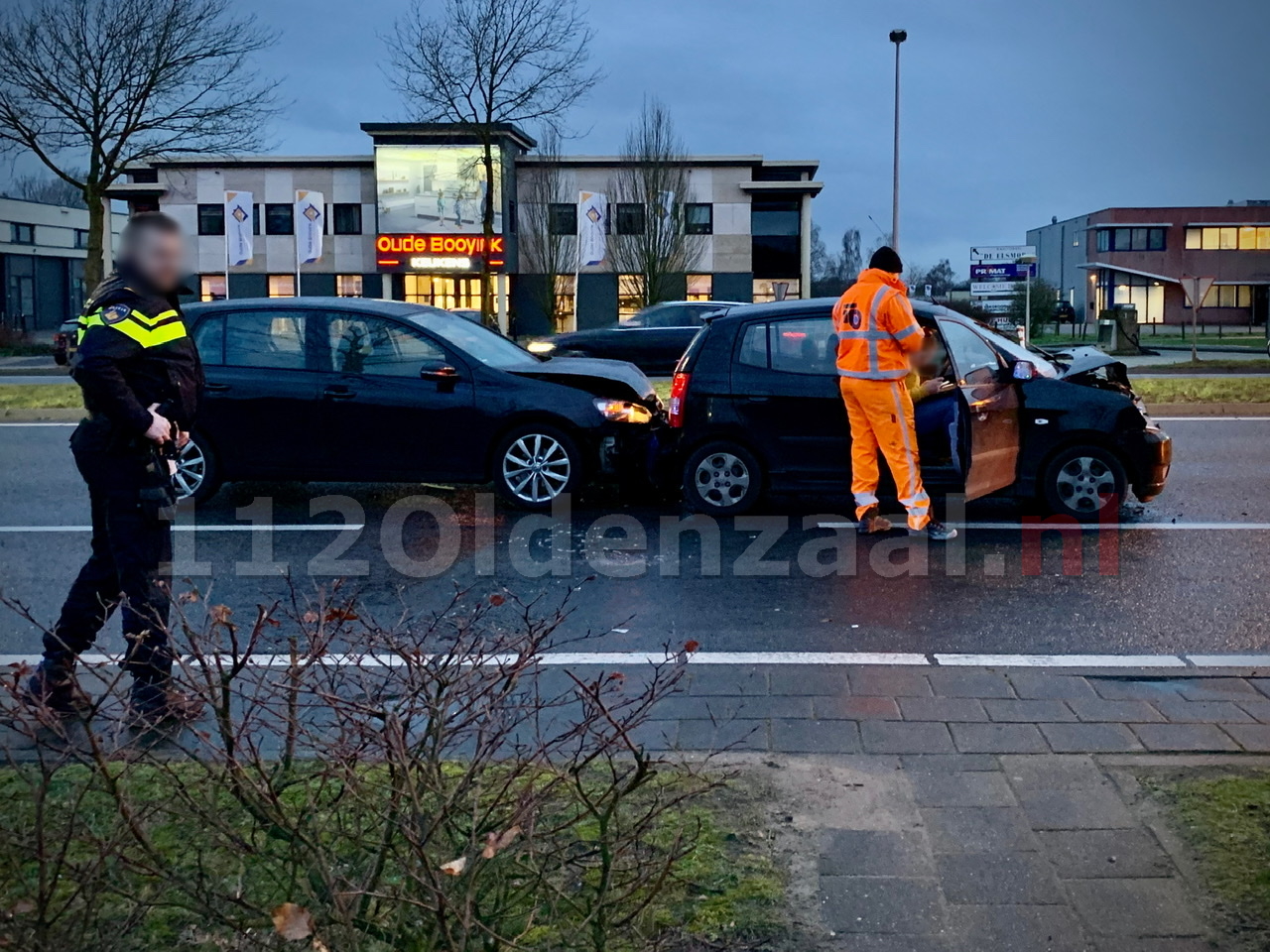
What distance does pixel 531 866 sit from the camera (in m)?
3.19

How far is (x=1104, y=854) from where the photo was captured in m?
4.00

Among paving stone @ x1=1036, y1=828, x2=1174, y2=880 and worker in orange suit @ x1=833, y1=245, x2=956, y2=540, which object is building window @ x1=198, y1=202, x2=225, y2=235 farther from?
paving stone @ x1=1036, y1=828, x2=1174, y2=880

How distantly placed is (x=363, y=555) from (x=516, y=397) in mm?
2054

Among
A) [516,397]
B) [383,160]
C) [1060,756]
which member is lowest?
→ [1060,756]

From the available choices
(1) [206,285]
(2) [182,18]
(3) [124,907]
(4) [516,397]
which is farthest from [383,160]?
(3) [124,907]

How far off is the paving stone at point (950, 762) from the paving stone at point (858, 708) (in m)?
0.48

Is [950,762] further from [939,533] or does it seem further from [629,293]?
[629,293]

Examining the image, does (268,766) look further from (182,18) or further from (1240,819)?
(182,18)

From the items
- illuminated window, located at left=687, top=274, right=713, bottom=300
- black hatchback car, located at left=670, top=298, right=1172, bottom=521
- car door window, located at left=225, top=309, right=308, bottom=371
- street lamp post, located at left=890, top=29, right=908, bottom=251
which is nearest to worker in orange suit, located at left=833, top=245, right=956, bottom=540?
black hatchback car, located at left=670, top=298, right=1172, bottom=521

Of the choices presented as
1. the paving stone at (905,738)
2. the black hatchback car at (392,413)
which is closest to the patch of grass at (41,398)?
the black hatchback car at (392,413)

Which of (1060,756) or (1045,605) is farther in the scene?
(1045,605)

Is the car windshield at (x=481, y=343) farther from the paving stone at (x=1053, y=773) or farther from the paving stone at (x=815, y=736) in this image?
the paving stone at (x=1053, y=773)

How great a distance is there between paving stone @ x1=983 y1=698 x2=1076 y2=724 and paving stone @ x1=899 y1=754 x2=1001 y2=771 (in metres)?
0.53

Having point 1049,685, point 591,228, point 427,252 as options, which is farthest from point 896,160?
point 1049,685
